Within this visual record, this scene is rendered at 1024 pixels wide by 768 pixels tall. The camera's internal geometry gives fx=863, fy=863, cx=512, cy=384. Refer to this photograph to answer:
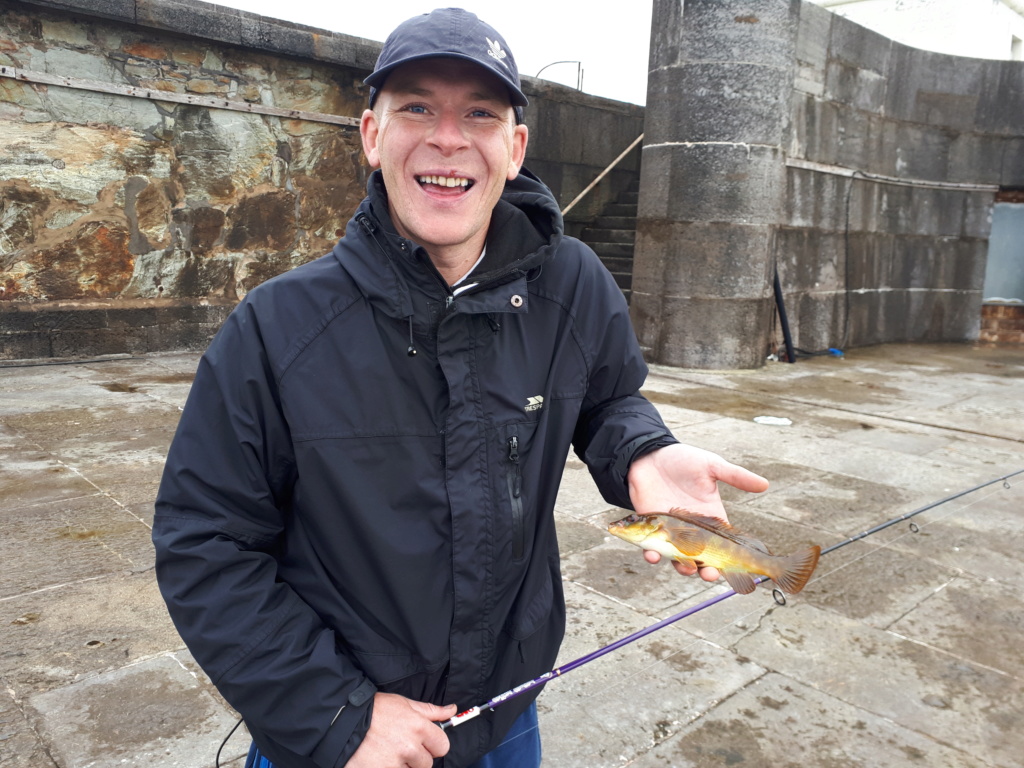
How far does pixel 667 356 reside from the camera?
31.5 feet

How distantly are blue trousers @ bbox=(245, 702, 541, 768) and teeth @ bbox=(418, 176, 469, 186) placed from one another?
1088 millimetres

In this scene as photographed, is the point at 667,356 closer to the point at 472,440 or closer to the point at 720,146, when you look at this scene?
the point at 720,146

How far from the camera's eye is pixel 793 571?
5.98 ft

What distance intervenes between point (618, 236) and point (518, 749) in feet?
34.8

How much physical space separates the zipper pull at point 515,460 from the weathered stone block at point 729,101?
8.11 m

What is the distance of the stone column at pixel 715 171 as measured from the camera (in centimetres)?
886

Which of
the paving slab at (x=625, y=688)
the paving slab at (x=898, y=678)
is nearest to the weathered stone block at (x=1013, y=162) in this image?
the paving slab at (x=898, y=678)

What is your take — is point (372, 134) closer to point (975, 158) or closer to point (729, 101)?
point (729, 101)

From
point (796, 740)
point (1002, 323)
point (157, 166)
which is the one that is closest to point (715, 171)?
point (157, 166)

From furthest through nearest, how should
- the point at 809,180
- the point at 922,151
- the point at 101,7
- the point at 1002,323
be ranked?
the point at 1002,323
the point at 922,151
the point at 809,180
the point at 101,7

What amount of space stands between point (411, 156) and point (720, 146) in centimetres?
798

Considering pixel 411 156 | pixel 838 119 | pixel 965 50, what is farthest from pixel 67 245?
pixel 965 50

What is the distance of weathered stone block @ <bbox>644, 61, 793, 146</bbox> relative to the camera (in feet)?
29.1

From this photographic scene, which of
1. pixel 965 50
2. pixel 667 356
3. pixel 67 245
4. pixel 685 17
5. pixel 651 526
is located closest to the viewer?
pixel 651 526
